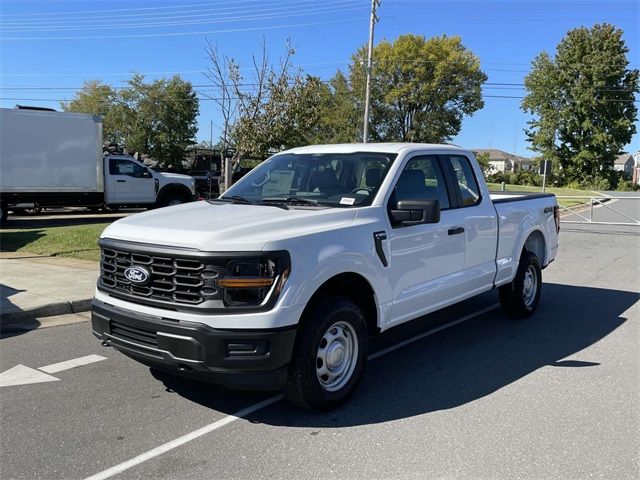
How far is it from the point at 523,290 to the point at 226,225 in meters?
4.37

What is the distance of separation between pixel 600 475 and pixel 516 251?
3624 millimetres

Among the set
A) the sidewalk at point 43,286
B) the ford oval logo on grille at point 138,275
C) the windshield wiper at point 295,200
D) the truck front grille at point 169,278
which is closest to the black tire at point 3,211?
the sidewalk at point 43,286

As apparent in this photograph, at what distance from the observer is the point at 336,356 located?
4.19 metres

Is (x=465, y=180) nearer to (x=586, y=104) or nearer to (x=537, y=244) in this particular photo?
(x=537, y=244)

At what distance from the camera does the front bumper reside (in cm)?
358

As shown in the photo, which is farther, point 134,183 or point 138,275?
point 134,183

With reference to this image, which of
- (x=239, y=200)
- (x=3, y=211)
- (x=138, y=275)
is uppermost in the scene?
(x=239, y=200)

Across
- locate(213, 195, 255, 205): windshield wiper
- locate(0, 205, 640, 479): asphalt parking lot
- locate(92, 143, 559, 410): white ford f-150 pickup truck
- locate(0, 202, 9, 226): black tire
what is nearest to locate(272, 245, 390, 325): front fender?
locate(92, 143, 559, 410): white ford f-150 pickup truck

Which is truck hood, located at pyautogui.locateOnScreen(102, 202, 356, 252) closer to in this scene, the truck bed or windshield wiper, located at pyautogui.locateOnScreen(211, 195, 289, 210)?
windshield wiper, located at pyautogui.locateOnScreen(211, 195, 289, 210)

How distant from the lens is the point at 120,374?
193 inches

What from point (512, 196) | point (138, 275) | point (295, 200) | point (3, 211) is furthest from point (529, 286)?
point (3, 211)

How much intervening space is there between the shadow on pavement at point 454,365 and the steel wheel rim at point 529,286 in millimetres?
250

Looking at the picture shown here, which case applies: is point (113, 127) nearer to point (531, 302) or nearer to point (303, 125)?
point (303, 125)

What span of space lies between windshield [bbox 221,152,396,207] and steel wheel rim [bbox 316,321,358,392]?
40.7 inches
